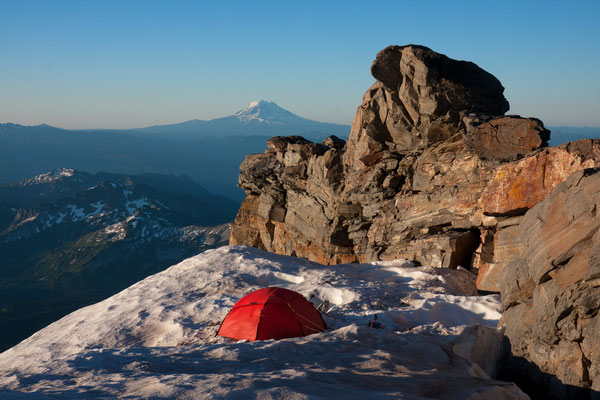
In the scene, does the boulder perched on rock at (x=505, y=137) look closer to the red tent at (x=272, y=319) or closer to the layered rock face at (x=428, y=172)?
the layered rock face at (x=428, y=172)

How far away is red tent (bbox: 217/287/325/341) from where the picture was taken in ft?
49.6

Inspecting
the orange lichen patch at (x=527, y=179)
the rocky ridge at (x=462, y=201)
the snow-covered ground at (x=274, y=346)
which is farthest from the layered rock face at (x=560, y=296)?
the orange lichen patch at (x=527, y=179)

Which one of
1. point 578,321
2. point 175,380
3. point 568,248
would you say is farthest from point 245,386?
point 568,248

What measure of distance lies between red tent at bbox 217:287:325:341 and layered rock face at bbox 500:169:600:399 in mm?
6346

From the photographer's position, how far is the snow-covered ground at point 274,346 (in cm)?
854

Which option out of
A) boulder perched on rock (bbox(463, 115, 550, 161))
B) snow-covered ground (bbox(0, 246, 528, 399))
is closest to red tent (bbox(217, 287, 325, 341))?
snow-covered ground (bbox(0, 246, 528, 399))

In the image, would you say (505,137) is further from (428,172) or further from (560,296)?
(560,296)

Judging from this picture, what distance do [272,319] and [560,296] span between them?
8.79 m

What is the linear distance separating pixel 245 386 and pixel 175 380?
1408 mm

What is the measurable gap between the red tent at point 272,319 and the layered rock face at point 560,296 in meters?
6.35

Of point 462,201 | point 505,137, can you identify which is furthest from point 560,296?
point 462,201

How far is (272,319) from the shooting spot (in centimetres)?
1547

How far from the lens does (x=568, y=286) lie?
11.1 metres

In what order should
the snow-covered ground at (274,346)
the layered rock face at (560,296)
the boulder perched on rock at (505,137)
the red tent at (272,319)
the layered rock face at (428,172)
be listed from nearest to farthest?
1. the snow-covered ground at (274,346)
2. the layered rock face at (560,296)
3. the red tent at (272,319)
4. the layered rock face at (428,172)
5. the boulder perched on rock at (505,137)
